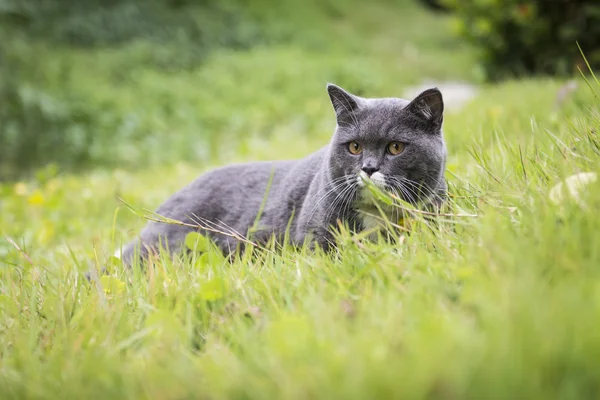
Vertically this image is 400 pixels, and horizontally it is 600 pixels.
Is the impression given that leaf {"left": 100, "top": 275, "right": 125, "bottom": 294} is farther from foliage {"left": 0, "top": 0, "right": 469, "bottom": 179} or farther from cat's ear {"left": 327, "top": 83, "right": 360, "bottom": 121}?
foliage {"left": 0, "top": 0, "right": 469, "bottom": 179}

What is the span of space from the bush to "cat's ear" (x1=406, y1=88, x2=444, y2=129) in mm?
4896

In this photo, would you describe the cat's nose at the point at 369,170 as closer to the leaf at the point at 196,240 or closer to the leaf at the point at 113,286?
the leaf at the point at 196,240

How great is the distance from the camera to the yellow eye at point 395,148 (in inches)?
87.4

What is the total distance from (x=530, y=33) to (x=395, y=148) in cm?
603

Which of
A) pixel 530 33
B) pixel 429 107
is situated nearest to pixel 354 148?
pixel 429 107

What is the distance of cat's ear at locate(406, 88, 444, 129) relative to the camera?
7.22 feet

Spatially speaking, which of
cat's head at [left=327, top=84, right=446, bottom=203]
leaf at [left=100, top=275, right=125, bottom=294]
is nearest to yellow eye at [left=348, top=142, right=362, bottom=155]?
cat's head at [left=327, top=84, right=446, bottom=203]

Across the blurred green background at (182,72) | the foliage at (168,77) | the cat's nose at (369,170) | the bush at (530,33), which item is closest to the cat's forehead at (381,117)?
the cat's nose at (369,170)

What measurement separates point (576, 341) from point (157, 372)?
2.62ft

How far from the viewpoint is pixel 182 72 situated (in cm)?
1009

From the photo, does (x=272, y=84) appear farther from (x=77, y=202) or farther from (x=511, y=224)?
(x=511, y=224)

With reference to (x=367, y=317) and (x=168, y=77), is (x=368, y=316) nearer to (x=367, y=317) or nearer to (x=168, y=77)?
(x=367, y=317)

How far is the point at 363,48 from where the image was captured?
1305cm

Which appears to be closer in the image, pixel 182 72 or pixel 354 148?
pixel 354 148
